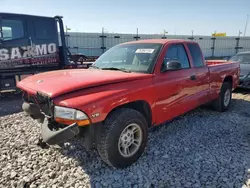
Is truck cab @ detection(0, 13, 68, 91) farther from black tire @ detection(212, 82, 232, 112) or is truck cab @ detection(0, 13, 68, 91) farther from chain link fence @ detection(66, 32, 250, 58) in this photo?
Result: chain link fence @ detection(66, 32, 250, 58)

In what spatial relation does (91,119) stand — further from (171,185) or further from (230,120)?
(230,120)

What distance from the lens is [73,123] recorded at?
7.79 feet

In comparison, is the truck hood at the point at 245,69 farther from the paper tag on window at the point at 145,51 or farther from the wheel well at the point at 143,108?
the wheel well at the point at 143,108

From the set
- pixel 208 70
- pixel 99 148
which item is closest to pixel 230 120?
pixel 208 70

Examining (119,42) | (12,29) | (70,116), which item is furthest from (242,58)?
(119,42)

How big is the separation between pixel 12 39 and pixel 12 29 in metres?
0.31

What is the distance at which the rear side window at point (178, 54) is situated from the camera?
3684mm

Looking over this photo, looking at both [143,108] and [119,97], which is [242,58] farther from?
[119,97]

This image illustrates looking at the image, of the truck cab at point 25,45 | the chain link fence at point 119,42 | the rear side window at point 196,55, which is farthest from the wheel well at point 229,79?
the chain link fence at point 119,42

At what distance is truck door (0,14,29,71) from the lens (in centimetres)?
638

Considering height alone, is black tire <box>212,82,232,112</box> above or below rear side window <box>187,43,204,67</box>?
below

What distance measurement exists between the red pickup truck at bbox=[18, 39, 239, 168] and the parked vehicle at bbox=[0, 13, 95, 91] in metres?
3.84

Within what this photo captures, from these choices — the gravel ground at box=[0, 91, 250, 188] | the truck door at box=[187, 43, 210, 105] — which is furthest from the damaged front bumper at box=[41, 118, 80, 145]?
the truck door at box=[187, 43, 210, 105]

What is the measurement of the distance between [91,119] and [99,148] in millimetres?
481
